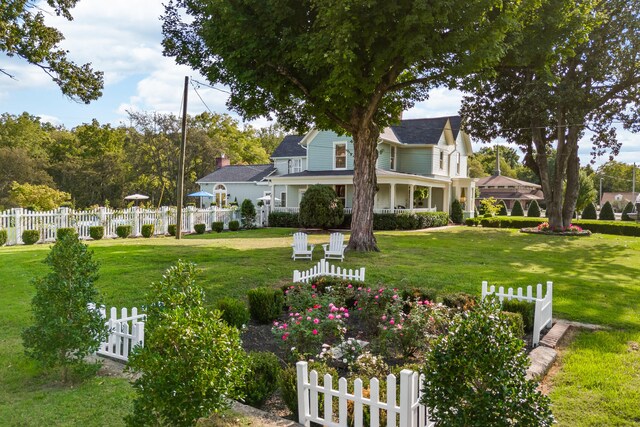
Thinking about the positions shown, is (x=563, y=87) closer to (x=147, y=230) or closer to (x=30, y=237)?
(x=147, y=230)

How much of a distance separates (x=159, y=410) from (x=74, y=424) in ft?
3.79

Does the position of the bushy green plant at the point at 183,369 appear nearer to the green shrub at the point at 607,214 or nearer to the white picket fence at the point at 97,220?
the white picket fence at the point at 97,220

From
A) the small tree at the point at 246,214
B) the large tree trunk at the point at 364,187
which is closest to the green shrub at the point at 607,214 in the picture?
the small tree at the point at 246,214

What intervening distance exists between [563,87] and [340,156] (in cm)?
1345

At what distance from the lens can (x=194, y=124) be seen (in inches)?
1706

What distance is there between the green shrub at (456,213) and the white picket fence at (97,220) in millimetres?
17715

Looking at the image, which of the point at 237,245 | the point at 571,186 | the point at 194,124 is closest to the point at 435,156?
the point at 571,186

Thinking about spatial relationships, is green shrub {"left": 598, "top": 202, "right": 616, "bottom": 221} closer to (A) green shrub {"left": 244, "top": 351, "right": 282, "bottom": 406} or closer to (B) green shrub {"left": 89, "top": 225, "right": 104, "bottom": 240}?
(B) green shrub {"left": 89, "top": 225, "right": 104, "bottom": 240}

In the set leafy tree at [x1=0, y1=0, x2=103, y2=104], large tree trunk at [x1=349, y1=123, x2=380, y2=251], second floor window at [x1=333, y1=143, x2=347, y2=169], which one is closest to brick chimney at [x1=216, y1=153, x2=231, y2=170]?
second floor window at [x1=333, y1=143, x2=347, y2=169]

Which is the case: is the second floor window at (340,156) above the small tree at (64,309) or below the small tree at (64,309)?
above

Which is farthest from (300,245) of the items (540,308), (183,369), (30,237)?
(30,237)

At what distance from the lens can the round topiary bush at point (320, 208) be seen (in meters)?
25.2

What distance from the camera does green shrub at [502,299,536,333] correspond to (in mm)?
6734

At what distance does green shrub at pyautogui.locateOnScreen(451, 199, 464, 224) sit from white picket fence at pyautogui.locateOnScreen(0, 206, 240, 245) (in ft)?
58.1
